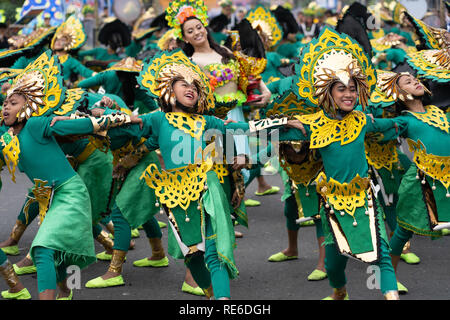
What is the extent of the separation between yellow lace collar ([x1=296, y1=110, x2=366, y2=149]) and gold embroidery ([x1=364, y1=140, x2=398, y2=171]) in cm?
125

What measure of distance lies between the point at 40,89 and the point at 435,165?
108 inches

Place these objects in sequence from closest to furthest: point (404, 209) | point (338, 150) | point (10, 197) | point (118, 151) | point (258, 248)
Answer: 1. point (338, 150)
2. point (404, 209)
3. point (118, 151)
4. point (258, 248)
5. point (10, 197)

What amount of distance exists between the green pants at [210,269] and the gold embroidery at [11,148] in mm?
1290

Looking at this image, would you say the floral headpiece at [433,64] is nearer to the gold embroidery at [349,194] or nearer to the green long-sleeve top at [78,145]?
the gold embroidery at [349,194]

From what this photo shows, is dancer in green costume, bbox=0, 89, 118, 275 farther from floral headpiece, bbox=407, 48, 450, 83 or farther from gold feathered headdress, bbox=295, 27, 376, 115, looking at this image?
floral headpiece, bbox=407, 48, 450, 83

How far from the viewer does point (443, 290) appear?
17.0 ft

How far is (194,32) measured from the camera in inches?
229

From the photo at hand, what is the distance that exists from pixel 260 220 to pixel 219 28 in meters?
6.79

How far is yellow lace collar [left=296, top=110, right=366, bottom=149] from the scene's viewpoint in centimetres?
436

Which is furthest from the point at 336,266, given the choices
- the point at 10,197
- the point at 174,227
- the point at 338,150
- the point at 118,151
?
the point at 10,197

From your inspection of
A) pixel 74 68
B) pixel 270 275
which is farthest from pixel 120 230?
pixel 74 68

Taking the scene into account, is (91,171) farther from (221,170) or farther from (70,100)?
(221,170)

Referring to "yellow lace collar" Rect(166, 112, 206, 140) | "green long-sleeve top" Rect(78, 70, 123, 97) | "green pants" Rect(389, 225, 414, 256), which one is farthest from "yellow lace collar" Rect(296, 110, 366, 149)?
"green long-sleeve top" Rect(78, 70, 123, 97)

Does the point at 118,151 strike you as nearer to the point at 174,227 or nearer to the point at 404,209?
the point at 174,227
